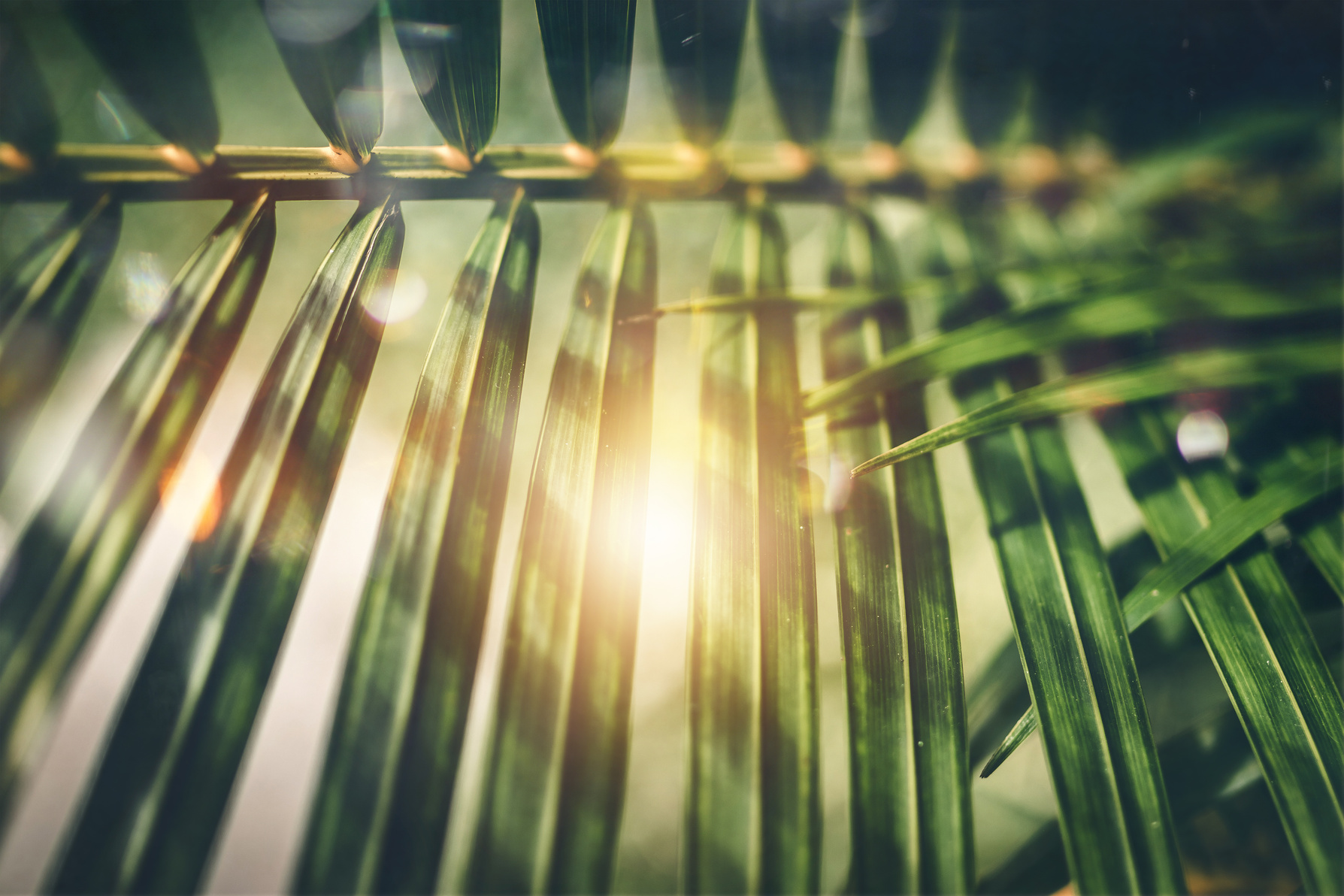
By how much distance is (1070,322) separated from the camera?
239 millimetres

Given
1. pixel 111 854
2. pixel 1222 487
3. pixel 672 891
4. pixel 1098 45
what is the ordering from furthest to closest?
pixel 672 891, pixel 1098 45, pixel 1222 487, pixel 111 854

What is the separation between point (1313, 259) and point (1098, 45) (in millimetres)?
279

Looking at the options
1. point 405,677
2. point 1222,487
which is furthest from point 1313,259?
point 405,677

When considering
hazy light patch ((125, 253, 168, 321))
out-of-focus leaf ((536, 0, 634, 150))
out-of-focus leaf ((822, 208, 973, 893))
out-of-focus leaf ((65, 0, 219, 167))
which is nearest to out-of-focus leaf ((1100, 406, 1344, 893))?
out-of-focus leaf ((822, 208, 973, 893))

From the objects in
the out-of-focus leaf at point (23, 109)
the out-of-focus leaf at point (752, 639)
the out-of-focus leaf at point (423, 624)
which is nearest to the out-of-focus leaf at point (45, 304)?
the out-of-focus leaf at point (23, 109)

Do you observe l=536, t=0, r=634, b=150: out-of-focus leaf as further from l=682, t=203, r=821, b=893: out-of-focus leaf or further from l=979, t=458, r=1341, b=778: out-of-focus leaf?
l=979, t=458, r=1341, b=778: out-of-focus leaf

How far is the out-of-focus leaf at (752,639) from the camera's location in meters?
0.19

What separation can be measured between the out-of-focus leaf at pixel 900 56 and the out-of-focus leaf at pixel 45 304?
1.58ft

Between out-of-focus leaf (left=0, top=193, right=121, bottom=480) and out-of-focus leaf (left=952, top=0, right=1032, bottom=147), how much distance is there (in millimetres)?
558

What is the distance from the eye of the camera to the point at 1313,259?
0.74 ft

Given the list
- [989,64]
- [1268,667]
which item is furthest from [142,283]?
[1268,667]

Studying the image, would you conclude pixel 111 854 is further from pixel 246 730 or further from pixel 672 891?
pixel 672 891

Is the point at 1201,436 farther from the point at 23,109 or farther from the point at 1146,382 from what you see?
the point at 23,109

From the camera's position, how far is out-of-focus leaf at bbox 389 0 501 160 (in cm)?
27
